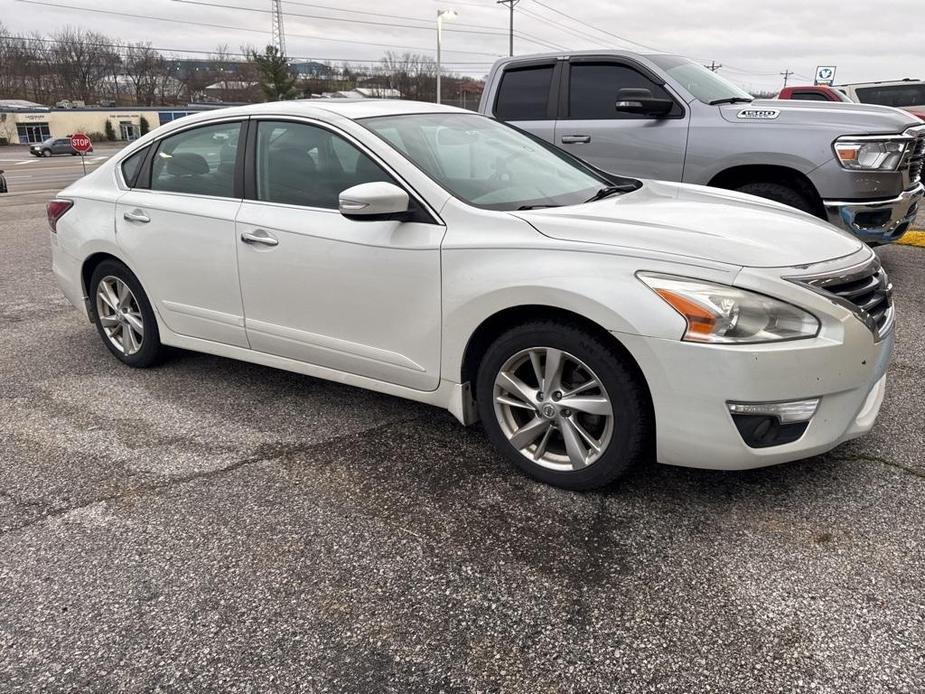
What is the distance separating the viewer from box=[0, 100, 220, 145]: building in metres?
67.8

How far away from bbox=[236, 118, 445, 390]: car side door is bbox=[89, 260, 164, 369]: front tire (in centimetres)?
97

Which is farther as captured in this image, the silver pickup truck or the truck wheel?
the truck wheel

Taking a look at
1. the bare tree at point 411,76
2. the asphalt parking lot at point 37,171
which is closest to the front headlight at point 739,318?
the asphalt parking lot at point 37,171

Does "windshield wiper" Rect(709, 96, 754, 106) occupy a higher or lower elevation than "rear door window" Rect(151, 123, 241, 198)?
higher

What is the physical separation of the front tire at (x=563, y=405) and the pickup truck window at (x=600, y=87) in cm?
419

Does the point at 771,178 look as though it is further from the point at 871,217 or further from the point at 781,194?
the point at 871,217

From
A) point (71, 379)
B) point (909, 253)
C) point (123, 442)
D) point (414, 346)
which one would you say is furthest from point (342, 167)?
point (909, 253)

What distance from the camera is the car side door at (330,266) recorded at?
10.4 ft

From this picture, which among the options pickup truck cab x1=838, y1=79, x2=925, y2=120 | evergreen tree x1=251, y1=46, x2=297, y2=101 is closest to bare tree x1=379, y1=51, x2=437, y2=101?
evergreen tree x1=251, y1=46, x2=297, y2=101

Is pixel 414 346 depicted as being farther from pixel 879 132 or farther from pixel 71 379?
pixel 879 132

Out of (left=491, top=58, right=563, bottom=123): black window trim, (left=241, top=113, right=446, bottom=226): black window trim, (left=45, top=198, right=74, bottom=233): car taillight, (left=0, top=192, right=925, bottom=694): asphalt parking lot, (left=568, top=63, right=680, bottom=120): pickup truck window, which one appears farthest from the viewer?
(left=491, top=58, right=563, bottom=123): black window trim

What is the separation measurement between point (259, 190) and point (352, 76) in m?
65.5

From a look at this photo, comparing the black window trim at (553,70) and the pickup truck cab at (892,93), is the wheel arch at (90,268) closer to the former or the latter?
the black window trim at (553,70)

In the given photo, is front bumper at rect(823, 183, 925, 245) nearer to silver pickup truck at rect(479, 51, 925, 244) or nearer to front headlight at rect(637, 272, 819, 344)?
silver pickup truck at rect(479, 51, 925, 244)
